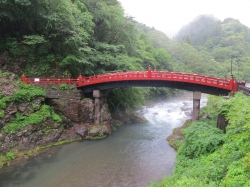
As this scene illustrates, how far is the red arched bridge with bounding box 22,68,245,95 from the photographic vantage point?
20.2 m

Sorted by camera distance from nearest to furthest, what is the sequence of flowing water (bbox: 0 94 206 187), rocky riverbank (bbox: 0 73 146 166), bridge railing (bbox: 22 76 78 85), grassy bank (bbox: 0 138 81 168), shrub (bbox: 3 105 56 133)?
flowing water (bbox: 0 94 206 187), grassy bank (bbox: 0 138 81 168), rocky riverbank (bbox: 0 73 146 166), shrub (bbox: 3 105 56 133), bridge railing (bbox: 22 76 78 85)

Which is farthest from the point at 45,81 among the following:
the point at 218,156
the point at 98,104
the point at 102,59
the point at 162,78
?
the point at 218,156

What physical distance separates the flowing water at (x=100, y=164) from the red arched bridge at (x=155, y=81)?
644cm

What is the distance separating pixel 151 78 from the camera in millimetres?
22344

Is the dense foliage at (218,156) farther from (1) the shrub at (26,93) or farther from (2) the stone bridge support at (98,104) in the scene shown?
(1) the shrub at (26,93)

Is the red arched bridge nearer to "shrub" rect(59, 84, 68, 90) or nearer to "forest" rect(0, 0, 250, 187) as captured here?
"shrub" rect(59, 84, 68, 90)

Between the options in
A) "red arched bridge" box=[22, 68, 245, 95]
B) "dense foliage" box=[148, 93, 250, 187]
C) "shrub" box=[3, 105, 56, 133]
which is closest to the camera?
"dense foliage" box=[148, 93, 250, 187]

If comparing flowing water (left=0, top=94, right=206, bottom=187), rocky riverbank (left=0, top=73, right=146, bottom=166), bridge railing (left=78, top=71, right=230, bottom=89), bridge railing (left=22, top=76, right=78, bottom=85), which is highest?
bridge railing (left=78, top=71, right=230, bottom=89)

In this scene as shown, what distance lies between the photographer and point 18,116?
19531 mm

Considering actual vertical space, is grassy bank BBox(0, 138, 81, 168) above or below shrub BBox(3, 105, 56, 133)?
below

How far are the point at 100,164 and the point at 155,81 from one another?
1128 cm

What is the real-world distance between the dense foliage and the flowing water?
3.23 m

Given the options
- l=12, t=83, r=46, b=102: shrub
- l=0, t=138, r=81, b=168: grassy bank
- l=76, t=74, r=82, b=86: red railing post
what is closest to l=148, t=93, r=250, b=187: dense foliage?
l=0, t=138, r=81, b=168: grassy bank

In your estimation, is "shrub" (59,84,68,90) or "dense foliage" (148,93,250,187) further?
"shrub" (59,84,68,90)
